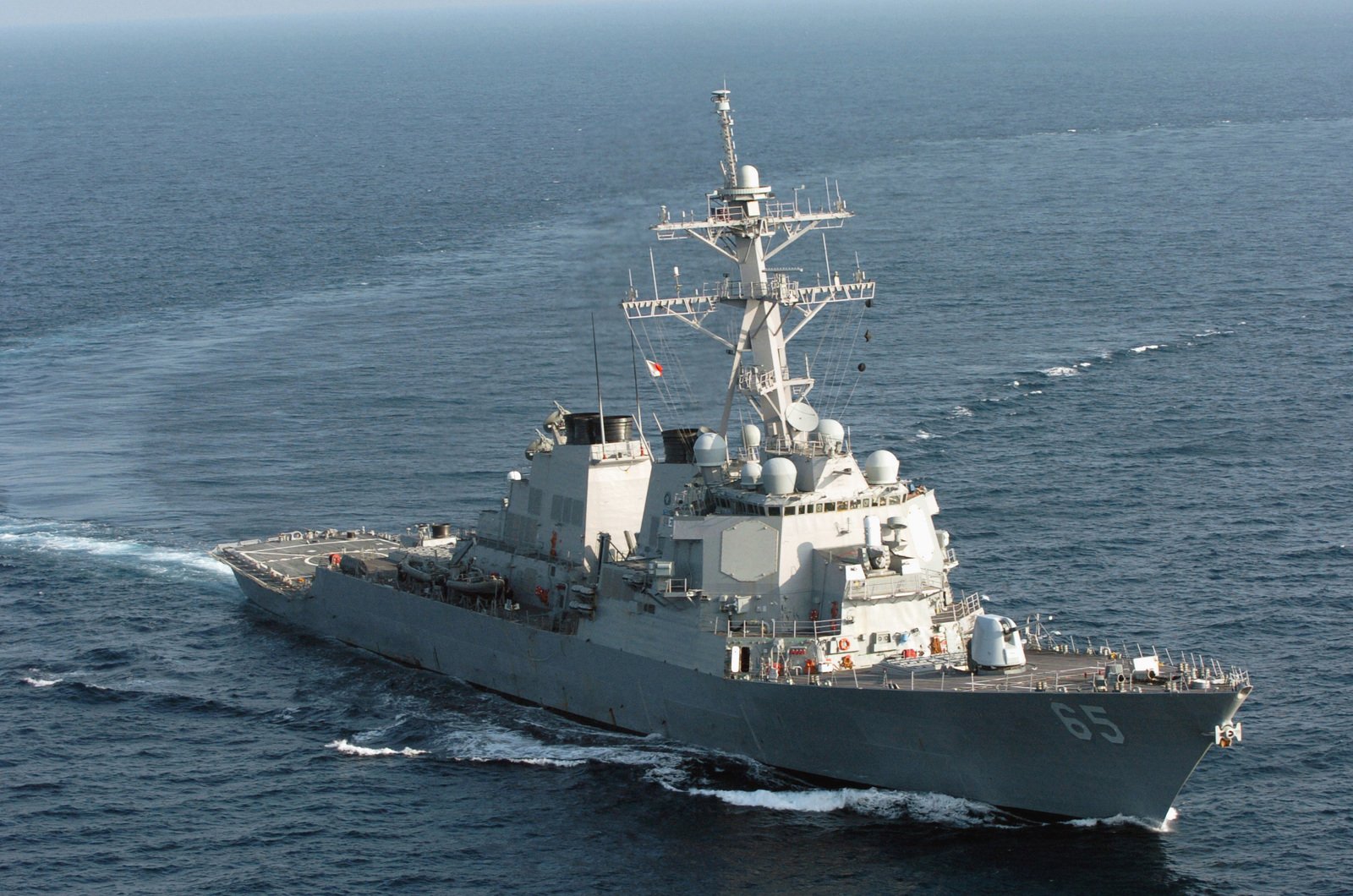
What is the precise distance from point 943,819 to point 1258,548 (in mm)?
16808

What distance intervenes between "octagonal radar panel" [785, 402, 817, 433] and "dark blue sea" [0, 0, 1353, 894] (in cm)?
684

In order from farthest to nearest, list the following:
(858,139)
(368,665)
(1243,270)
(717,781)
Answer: (858,139) < (1243,270) < (368,665) < (717,781)

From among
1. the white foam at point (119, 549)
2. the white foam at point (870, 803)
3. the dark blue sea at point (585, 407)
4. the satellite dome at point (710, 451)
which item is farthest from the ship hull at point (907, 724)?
the white foam at point (119, 549)

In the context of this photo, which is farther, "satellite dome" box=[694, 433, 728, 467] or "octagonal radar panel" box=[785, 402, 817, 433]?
"satellite dome" box=[694, 433, 728, 467]

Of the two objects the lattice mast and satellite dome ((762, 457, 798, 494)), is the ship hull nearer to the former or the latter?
satellite dome ((762, 457, 798, 494))

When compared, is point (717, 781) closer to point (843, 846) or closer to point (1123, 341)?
point (843, 846)

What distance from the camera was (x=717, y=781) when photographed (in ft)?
115

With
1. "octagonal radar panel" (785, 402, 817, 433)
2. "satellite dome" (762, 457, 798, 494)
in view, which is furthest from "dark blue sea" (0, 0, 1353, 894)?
"octagonal radar panel" (785, 402, 817, 433)

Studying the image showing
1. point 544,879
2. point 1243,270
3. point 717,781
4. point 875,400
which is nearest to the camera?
point 544,879

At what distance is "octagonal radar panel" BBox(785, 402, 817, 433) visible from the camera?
36.4 m

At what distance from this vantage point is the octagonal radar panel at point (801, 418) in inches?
1435

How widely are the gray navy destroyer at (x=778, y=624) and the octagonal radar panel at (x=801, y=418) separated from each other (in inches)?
2.3

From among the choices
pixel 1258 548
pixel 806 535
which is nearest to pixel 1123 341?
pixel 1258 548

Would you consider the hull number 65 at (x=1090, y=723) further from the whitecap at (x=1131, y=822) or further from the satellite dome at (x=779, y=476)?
the satellite dome at (x=779, y=476)
